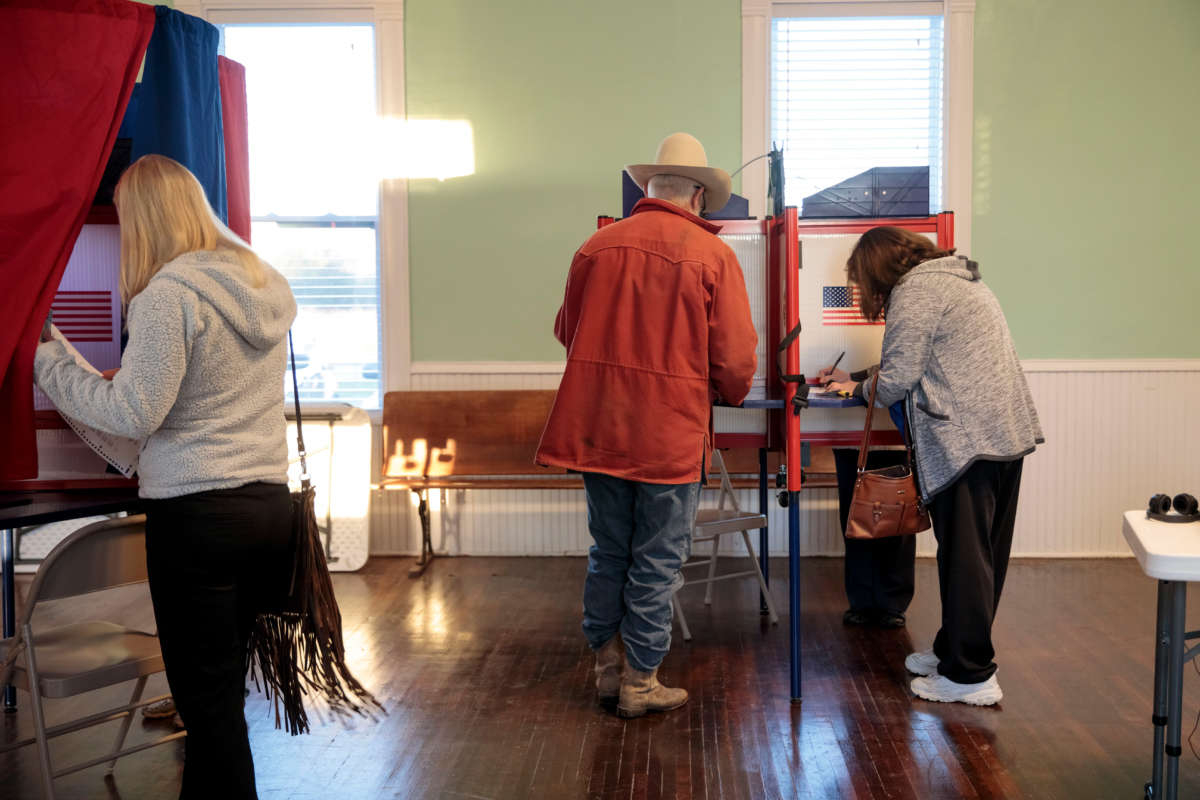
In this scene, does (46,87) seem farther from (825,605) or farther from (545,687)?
(825,605)

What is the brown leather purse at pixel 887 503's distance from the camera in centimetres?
338

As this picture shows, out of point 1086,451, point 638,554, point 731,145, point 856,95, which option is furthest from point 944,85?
point 638,554

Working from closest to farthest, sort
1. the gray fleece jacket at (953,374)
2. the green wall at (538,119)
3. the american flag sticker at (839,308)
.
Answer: the gray fleece jacket at (953,374) < the american flag sticker at (839,308) < the green wall at (538,119)

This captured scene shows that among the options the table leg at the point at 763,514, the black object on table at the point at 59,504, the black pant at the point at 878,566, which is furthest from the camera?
the table leg at the point at 763,514

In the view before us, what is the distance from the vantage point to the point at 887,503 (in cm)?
338

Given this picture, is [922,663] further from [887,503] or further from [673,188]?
[673,188]

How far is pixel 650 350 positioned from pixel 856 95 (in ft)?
9.77

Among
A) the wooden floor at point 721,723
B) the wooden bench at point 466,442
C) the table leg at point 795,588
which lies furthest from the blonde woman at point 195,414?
the wooden bench at point 466,442

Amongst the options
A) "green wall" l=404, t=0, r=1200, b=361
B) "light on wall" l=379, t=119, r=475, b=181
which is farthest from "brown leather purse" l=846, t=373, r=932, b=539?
"light on wall" l=379, t=119, r=475, b=181

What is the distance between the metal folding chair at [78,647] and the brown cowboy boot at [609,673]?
1363mm

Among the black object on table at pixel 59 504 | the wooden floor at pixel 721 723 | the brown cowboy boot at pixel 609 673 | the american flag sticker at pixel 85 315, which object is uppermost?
the american flag sticker at pixel 85 315

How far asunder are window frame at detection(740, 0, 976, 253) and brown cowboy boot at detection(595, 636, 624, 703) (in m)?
2.71

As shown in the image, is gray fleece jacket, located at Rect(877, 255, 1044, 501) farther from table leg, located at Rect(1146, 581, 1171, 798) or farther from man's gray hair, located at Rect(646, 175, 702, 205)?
table leg, located at Rect(1146, 581, 1171, 798)

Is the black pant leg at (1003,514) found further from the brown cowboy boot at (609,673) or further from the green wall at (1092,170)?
the green wall at (1092,170)
